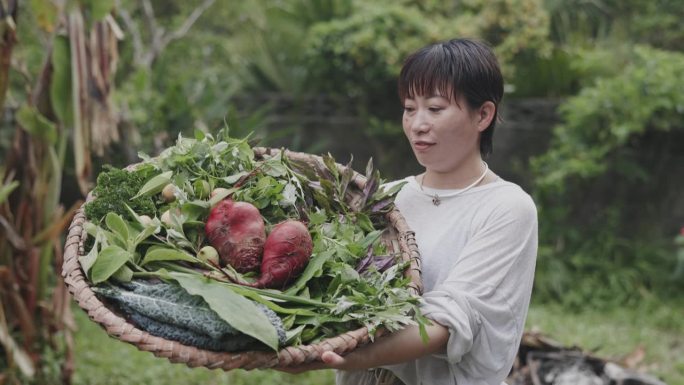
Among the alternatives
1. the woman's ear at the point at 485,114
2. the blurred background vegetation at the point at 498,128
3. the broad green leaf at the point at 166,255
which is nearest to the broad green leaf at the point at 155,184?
the broad green leaf at the point at 166,255

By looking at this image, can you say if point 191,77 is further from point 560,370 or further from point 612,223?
point 560,370

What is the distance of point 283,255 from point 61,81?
2.39 metres

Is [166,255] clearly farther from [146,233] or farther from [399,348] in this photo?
[399,348]

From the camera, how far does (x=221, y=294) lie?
151 cm

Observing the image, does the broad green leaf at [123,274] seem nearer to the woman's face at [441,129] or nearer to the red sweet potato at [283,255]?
the red sweet potato at [283,255]

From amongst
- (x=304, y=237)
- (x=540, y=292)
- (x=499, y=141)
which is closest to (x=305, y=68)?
(x=499, y=141)

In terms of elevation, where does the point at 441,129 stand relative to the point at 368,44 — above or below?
above

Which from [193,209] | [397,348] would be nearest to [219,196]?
[193,209]

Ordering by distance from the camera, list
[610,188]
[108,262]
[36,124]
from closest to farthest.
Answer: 1. [108,262]
2. [36,124]
3. [610,188]

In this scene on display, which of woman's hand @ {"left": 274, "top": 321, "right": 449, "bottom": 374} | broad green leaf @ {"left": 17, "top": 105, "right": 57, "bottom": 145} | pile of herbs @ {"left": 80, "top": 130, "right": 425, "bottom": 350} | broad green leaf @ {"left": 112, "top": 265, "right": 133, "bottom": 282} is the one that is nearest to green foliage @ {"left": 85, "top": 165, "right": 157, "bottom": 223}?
pile of herbs @ {"left": 80, "top": 130, "right": 425, "bottom": 350}

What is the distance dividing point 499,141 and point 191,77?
9.43ft

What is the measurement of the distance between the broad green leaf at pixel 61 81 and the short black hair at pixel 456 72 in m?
2.24

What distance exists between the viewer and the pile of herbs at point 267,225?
1561mm

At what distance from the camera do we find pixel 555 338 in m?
5.00
